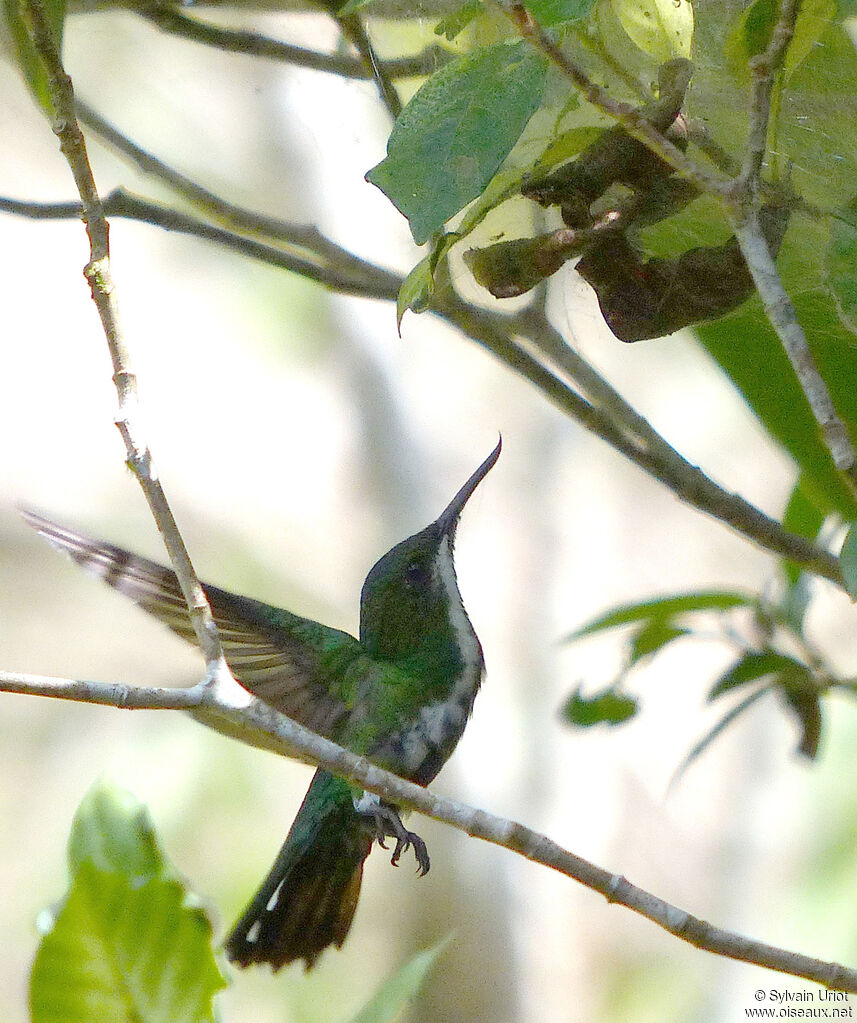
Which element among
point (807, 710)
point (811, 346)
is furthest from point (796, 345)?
point (807, 710)

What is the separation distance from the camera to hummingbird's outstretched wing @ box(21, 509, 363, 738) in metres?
1.43

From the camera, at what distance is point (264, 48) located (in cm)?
141

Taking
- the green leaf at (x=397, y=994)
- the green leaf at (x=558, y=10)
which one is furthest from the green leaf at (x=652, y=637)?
the green leaf at (x=558, y=10)

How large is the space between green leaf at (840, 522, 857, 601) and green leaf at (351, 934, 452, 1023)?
0.58m

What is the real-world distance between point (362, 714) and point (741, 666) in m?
0.52

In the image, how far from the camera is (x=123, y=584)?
1428 mm

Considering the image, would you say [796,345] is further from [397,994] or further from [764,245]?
[397,994]

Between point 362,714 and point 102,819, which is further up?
point 362,714

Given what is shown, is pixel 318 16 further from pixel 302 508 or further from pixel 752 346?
pixel 302 508

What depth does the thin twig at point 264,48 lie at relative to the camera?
1.32m

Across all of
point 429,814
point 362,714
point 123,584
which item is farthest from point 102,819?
point 362,714

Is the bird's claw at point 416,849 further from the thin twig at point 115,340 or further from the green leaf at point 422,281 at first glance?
the green leaf at point 422,281

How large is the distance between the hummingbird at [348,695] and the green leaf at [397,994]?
0.98ft

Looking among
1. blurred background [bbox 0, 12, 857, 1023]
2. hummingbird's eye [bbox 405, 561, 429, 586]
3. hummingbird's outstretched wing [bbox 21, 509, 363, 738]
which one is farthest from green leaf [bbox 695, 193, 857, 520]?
blurred background [bbox 0, 12, 857, 1023]
